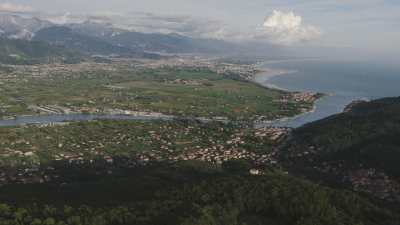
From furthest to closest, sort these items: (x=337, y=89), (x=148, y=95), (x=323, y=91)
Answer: (x=337, y=89), (x=323, y=91), (x=148, y=95)

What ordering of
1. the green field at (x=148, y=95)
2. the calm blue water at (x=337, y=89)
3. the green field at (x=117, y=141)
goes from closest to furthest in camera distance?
the green field at (x=117, y=141) < the green field at (x=148, y=95) < the calm blue water at (x=337, y=89)

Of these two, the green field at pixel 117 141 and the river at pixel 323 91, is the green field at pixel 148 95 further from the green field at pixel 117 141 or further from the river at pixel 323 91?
the green field at pixel 117 141

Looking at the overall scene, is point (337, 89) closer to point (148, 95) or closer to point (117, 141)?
point (148, 95)

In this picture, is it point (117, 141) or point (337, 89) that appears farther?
point (337, 89)

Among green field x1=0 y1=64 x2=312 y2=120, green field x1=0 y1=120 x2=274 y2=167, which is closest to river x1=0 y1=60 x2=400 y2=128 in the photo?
green field x1=0 y1=64 x2=312 y2=120

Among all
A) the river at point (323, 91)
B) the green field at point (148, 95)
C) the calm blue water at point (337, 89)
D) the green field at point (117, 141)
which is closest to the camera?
the green field at point (117, 141)

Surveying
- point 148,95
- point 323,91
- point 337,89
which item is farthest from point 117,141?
point 337,89

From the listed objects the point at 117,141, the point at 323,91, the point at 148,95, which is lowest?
the point at 117,141

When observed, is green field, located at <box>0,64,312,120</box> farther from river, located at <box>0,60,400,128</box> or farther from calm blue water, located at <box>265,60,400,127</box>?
calm blue water, located at <box>265,60,400,127</box>

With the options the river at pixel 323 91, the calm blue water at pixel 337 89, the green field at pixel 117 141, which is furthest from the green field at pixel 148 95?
the green field at pixel 117 141

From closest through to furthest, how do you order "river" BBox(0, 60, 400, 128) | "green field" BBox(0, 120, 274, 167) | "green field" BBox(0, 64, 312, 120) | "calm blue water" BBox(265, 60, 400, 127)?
"green field" BBox(0, 120, 274, 167), "river" BBox(0, 60, 400, 128), "green field" BBox(0, 64, 312, 120), "calm blue water" BBox(265, 60, 400, 127)

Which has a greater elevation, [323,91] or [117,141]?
[323,91]
